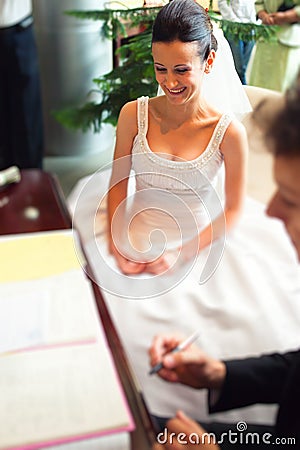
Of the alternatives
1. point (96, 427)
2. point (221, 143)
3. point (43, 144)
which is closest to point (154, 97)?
point (221, 143)

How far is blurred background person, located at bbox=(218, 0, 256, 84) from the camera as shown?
1.65 ft

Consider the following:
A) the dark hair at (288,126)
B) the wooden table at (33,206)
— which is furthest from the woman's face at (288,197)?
the wooden table at (33,206)

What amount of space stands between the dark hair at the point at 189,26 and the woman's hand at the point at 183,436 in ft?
1.12

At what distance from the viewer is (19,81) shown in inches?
25.8

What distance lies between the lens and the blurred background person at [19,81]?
0.62 meters

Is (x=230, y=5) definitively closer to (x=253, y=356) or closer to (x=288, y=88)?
(x=288, y=88)

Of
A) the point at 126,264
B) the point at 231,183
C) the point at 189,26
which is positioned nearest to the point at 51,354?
the point at 126,264

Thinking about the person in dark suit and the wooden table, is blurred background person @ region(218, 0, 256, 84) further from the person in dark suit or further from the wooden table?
the wooden table

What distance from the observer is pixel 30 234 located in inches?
28.1

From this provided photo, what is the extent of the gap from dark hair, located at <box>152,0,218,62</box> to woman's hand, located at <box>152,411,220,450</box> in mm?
342

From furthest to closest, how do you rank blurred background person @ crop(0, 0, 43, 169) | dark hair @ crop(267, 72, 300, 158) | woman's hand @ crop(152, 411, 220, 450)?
blurred background person @ crop(0, 0, 43, 169), woman's hand @ crop(152, 411, 220, 450), dark hair @ crop(267, 72, 300, 158)

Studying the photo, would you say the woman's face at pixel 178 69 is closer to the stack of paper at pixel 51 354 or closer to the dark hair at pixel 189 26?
the dark hair at pixel 189 26

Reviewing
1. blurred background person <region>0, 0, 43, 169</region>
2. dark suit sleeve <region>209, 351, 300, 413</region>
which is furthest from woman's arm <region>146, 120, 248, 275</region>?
blurred background person <region>0, 0, 43, 169</region>

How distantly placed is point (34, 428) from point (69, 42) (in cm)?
42
